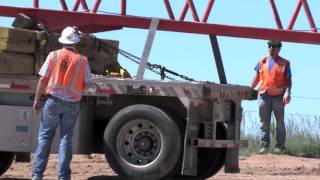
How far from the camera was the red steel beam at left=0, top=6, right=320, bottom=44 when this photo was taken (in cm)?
1298

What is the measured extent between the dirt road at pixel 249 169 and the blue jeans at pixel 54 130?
2400mm

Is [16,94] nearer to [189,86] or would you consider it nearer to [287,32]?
[189,86]

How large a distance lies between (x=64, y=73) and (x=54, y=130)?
72 cm

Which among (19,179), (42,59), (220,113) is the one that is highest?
(42,59)

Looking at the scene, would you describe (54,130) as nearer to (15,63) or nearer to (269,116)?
(15,63)

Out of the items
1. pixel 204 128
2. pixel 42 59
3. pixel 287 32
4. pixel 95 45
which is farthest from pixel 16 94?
pixel 287 32

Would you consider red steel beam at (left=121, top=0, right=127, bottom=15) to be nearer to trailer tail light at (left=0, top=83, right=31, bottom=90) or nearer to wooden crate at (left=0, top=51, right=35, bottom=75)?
wooden crate at (left=0, top=51, right=35, bottom=75)

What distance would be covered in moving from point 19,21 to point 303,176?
5166 mm

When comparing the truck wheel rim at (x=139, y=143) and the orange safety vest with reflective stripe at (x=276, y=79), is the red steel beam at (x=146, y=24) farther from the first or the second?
the truck wheel rim at (x=139, y=143)

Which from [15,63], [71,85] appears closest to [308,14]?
[71,85]

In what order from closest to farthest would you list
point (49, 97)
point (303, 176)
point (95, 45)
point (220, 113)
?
point (49, 97) < point (220, 113) < point (95, 45) < point (303, 176)

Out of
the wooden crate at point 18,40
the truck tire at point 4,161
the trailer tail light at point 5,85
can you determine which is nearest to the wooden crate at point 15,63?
the wooden crate at point 18,40

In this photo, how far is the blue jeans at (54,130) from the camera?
1027 cm

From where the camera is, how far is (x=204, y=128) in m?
11.2
